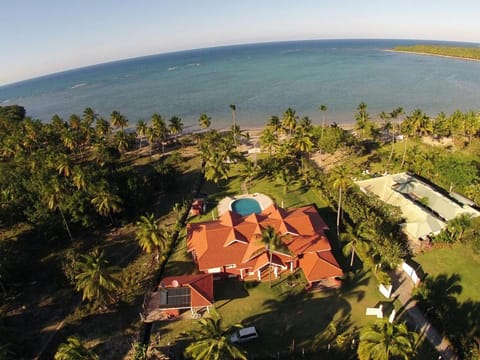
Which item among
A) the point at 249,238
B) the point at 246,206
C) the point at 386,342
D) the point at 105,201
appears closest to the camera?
the point at 386,342

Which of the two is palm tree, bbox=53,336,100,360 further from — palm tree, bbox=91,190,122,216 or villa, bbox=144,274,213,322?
palm tree, bbox=91,190,122,216

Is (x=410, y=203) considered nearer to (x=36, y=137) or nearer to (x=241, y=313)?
(x=241, y=313)

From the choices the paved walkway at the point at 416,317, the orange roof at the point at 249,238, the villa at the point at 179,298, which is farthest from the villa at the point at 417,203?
the villa at the point at 179,298

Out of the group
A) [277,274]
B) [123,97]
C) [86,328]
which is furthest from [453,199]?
[123,97]

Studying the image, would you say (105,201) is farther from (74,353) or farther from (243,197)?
(74,353)

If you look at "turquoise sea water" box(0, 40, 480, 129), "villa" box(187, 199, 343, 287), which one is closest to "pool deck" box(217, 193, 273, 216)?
"villa" box(187, 199, 343, 287)

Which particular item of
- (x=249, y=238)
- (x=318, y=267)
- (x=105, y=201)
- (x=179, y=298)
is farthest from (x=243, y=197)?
(x=179, y=298)
